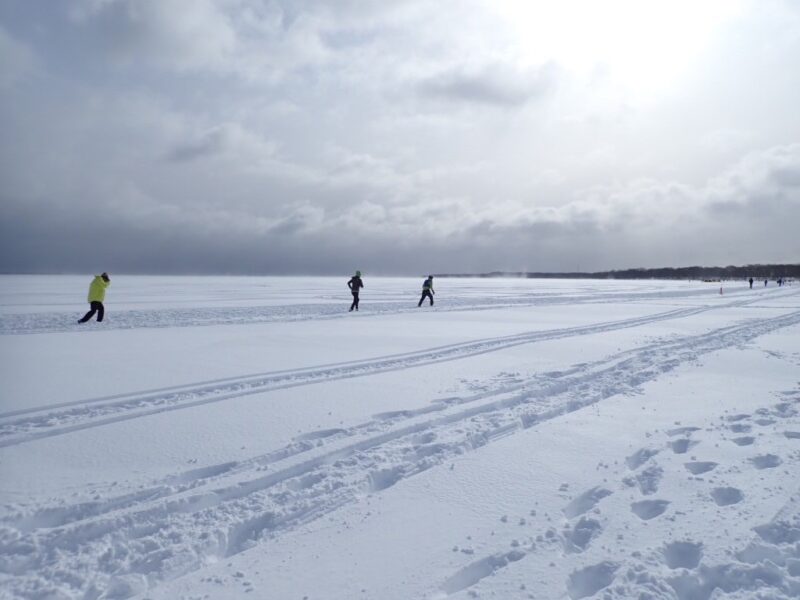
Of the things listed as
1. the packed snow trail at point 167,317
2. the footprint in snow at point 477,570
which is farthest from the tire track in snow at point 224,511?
the packed snow trail at point 167,317

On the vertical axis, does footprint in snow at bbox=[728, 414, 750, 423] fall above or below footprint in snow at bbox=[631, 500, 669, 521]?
above

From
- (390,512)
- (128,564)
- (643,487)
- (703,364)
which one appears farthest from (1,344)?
(703,364)

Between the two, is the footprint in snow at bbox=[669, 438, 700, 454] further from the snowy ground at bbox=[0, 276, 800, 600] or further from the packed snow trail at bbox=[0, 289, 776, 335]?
the packed snow trail at bbox=[0, 289, 776, 335]

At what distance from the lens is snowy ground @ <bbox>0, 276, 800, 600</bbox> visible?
2.79m

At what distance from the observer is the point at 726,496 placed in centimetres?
371

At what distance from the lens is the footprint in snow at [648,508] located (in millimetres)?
3443

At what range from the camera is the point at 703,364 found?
9.11m

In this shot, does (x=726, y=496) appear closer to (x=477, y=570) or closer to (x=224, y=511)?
(x=477, y=570)

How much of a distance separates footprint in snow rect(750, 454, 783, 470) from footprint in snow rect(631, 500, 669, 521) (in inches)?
52.8

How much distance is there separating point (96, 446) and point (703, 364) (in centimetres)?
995

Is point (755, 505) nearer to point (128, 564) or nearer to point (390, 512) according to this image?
point (390, 512)

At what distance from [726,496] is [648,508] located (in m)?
0.71

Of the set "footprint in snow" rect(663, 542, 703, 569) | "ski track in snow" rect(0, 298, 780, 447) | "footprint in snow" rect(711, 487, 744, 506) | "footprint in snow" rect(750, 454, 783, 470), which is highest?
"ski track in snow" rect(0, 298, 780, 447)

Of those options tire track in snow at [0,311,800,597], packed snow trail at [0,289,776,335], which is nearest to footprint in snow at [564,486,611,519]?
tire track in snow at [0,311,800,597]
